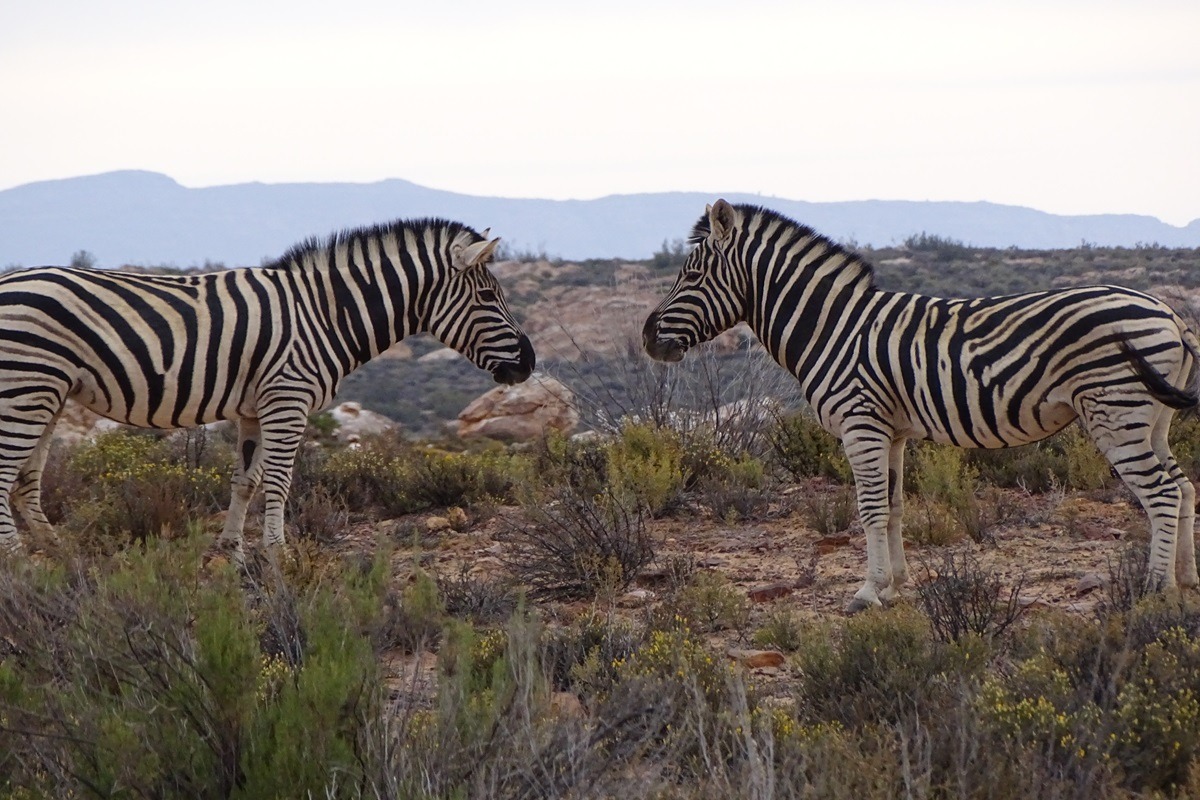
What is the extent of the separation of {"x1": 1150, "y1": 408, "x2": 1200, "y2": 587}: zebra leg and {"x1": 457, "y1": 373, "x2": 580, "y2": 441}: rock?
12.6 metres

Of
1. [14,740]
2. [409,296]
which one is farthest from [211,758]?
[409,296]

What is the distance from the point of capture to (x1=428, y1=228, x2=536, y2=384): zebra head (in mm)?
9078

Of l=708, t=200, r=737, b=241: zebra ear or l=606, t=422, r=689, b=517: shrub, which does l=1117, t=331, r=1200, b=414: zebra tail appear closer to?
l=708, t=200, r=737, b=241: zebra ear

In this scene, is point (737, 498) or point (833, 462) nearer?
point (737, 498)

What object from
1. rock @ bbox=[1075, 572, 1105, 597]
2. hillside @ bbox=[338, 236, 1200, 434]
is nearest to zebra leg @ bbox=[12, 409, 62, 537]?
rock @ bbox=[1075, 572, 1105, 597]

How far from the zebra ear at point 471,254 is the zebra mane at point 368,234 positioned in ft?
0.42

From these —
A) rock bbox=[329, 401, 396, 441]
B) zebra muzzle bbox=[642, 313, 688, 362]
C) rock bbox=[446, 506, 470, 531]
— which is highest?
zebra muzzle bbox=[642, 313, 688, 362]

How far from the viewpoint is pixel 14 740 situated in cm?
426

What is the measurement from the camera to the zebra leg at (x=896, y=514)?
7.78 m

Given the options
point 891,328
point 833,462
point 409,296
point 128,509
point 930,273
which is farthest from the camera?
point 930,273

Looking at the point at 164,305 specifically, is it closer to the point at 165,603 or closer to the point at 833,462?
the point at 165,603

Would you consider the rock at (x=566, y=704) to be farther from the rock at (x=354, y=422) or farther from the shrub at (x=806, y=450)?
the rock at (x=354, y=422)

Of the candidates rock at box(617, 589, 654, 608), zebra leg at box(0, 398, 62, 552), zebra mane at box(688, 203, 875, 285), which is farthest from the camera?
zebra mane at box(688, 203, 875, 285)

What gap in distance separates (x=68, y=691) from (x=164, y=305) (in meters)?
4.19
